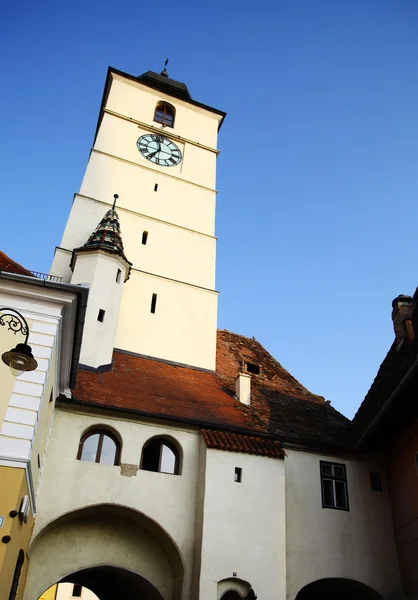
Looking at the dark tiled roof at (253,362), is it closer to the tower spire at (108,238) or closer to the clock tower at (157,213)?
the clock tower at (157,213)

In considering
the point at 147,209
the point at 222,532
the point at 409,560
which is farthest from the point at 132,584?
the point at 147,209

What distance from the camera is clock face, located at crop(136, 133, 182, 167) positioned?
72.0 ft

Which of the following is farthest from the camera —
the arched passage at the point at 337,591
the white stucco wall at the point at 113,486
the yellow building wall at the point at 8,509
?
the arched passage at the point at 337,591

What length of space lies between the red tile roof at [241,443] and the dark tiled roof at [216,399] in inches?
8.6

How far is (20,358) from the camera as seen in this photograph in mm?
5770

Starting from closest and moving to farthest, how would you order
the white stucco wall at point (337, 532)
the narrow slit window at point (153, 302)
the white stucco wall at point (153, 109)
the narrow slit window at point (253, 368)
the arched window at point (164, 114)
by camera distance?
the white stucco wall at point (337, 532), the narrow slit window at point (153, 302), the narrow slit window at point (253, 368), the white stucco wall at point (153, 109), the arched window at point (164, 114)

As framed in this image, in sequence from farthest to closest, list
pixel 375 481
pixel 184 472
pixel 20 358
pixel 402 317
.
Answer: pixel 402 317 → pixel 375 481 → pixel 184 472 → pixel 20 358

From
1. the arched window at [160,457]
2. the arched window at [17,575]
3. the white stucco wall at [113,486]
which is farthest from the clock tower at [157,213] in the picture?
the arched window at [17,575]

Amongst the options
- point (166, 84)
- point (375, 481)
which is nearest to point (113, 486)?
point (375, 481)

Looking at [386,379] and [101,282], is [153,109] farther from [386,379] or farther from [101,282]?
[386,379]

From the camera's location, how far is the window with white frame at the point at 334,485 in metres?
13.1

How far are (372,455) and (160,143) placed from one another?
49.1 ft

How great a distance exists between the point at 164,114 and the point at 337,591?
19445mm

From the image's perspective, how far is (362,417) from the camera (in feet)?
46.5
